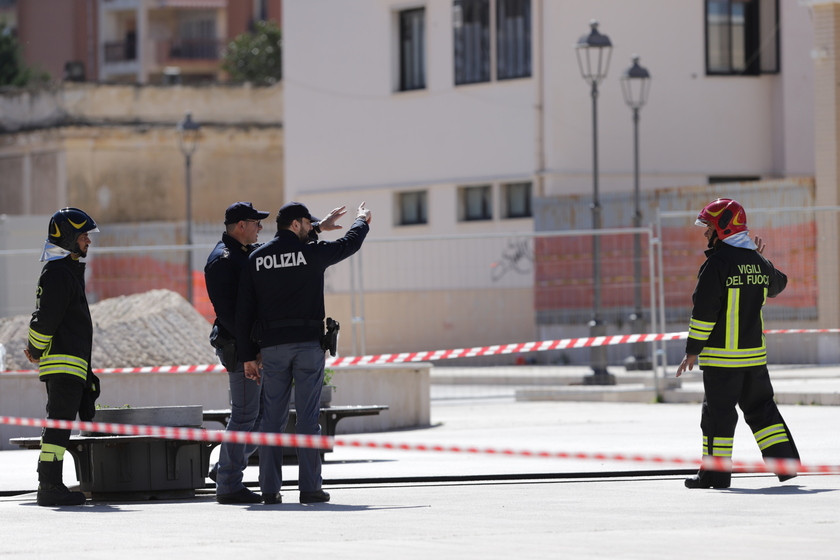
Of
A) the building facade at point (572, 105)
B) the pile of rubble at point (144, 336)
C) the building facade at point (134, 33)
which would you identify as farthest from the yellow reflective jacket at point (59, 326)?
the building facade at point (134, 33)

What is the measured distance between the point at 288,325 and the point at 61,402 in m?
1.68

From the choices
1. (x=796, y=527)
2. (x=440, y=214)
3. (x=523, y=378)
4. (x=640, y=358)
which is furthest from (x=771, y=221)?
(x=796, y=527)

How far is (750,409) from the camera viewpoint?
34.5ft

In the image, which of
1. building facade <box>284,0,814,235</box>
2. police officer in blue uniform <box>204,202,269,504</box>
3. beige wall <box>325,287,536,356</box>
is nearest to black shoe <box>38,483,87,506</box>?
police officer in blue uniform <box>204,202,269,504</box>

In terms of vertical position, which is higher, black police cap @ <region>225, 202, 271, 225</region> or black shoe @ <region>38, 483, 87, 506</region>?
black police cap @ <region>225, 202, 271, 225</region>

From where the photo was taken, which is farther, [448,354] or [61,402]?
[448,354]

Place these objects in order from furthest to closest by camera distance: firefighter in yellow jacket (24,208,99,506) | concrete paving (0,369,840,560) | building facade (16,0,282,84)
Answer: building facade (16,0,282,84) < firefighter in yellow jacket (24,208,99,506) < concrete paving (0,369,840,560)

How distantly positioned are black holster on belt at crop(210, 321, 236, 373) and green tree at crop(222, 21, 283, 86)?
4081 cm

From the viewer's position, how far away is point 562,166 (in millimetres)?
30453

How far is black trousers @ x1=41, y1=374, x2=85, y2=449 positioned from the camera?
34.1 ft

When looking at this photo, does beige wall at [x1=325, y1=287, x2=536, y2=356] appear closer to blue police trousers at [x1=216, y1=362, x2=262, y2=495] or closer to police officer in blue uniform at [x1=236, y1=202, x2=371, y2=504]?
blue police trousers at [x1=216, y1=362, x2=262, y2=495]

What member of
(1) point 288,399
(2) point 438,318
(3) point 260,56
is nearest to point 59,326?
(1) point 288,399

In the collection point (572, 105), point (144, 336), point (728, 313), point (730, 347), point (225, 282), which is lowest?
point (144, 336)

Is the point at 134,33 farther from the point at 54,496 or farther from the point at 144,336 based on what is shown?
the point at 54,496
